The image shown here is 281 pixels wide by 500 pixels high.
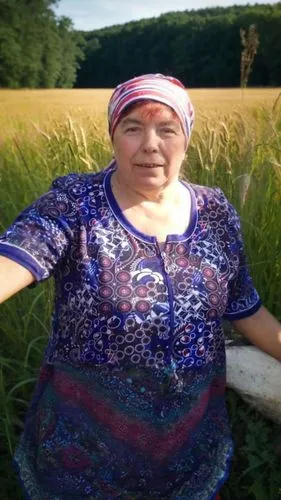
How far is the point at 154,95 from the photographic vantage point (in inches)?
33.6

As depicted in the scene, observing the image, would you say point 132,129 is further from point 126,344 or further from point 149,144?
point 126,344

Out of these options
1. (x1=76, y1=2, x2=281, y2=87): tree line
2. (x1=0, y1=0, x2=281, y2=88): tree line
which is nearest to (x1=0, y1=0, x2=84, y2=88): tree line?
(x1=0, y1=0, x2=281, y2=88): tree line

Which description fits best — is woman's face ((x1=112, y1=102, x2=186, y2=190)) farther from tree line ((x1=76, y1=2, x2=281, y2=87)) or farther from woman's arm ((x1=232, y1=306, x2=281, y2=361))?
tree line ((x1=76, y1=2, x2=281, y2=87))

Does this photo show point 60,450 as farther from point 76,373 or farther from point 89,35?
point 89,35

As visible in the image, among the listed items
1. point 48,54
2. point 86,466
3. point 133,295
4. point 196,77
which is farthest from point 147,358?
point 48,54

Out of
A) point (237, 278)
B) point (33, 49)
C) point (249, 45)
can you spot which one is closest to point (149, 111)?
point (237, 278)

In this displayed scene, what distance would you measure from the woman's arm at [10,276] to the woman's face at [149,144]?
0.23 m

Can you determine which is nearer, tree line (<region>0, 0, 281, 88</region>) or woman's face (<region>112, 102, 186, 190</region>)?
woman's face (<region>112, 102, 186, 190</region>)

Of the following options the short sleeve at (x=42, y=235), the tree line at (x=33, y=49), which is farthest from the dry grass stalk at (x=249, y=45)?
the tree line at (x=33, y=49)

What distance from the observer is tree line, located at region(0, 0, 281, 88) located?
8.49ft

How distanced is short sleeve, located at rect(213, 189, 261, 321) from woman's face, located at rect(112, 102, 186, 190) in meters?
Result: 0.20

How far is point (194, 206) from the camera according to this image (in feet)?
3.30

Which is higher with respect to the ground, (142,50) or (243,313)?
(142,50)

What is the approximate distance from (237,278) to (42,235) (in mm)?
398
